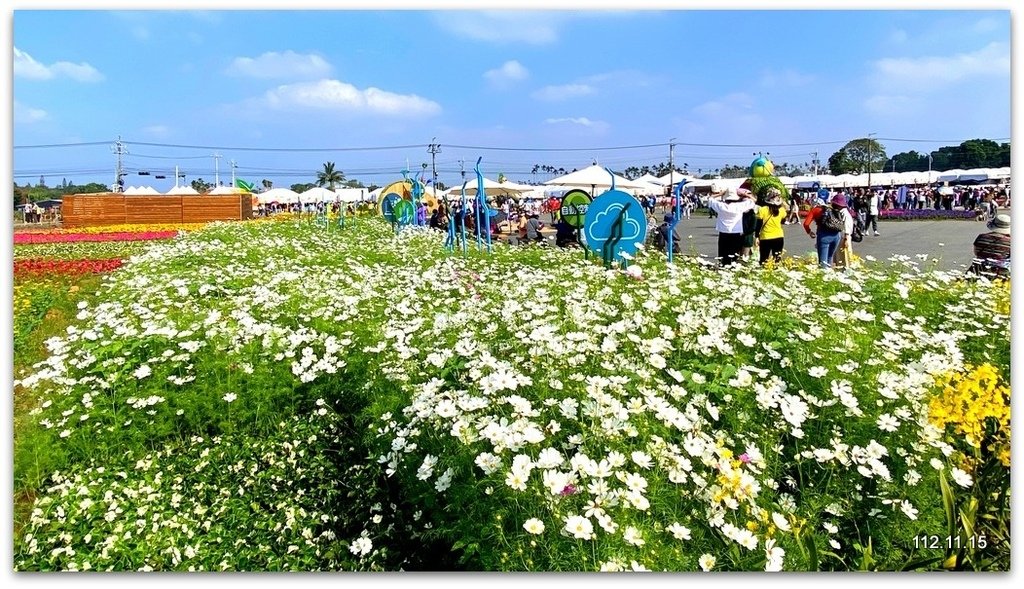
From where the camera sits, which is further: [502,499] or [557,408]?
[557,408]

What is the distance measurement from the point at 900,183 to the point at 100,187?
5437cm

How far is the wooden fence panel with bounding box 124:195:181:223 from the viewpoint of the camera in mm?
27266

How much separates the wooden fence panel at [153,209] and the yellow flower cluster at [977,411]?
30034 millimetres

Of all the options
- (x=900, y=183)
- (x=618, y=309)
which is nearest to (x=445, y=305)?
(x=618, y=309)

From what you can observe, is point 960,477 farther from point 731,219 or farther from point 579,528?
point 731,219

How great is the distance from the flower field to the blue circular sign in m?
2.33

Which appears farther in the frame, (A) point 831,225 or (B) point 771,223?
(A) point 831,225

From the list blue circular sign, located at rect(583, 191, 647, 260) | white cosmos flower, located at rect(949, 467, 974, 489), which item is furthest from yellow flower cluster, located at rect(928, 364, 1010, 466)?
blue circular sign, located at rect(583, 191, 647, 260)

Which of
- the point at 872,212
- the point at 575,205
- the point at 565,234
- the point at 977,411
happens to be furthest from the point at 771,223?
the point at 872,212

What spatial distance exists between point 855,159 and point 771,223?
5511 centimetres

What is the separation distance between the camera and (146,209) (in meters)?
27.5

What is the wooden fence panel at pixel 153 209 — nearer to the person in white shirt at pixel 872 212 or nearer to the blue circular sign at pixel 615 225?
the person in white shirt at pixel 872 212

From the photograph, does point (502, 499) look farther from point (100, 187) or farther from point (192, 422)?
point (100, 187)

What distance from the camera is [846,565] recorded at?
7.72ft
